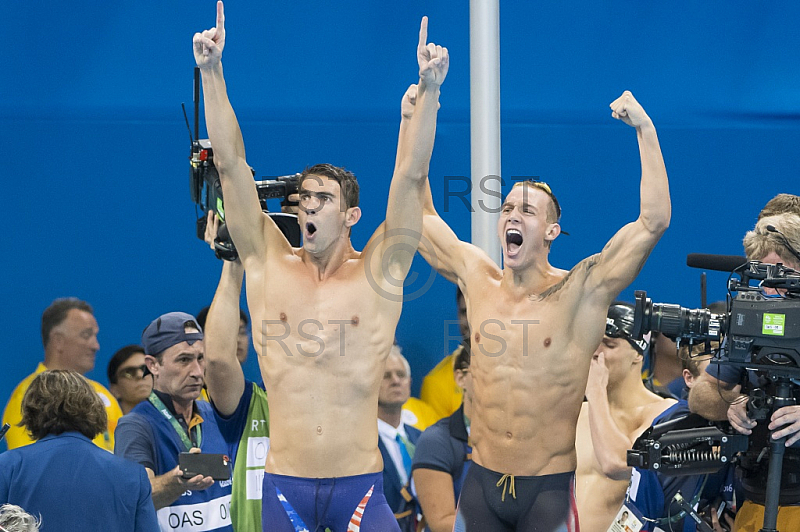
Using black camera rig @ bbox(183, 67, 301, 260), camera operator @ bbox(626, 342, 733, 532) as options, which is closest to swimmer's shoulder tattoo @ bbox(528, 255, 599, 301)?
camera operator @ bbox(626, 342, 733, 532)

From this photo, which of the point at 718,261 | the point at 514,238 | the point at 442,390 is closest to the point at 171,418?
the point at 514,238

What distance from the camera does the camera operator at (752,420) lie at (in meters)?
3.77

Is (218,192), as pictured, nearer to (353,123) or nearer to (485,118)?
(485,118)

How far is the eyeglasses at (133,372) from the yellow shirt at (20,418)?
13 cm

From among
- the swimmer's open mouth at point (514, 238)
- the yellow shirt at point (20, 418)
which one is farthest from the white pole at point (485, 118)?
the yellow shirt at point (20, 418)

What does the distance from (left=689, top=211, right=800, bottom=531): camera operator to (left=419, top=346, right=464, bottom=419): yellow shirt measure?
2186mm

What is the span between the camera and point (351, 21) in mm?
6363

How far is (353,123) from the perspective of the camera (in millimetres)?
6348

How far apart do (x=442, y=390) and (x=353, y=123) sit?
168cm

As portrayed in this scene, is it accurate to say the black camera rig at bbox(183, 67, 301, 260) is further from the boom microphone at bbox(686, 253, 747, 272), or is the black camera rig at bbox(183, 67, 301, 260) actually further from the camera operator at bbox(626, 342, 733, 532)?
the camera operator at bbox(626, 342, 733, 532)

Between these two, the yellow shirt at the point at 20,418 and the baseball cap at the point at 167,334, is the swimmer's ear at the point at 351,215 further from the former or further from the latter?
the yellow shirt at the point at 20,418

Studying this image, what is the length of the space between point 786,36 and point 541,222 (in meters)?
3.49

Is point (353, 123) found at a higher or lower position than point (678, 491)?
higher

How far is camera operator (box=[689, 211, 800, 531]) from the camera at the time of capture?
148 inches
